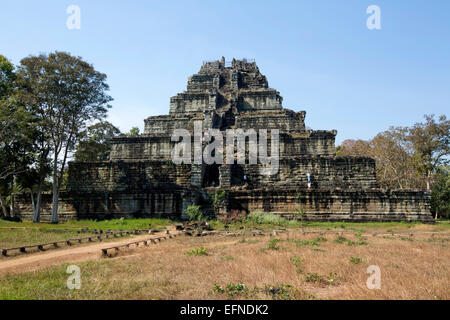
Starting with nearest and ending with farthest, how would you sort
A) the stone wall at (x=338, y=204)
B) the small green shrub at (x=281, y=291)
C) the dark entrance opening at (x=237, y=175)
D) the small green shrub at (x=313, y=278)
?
1. the small green shrub at (x=281, y=291)
2. the small green shrub at (x=313, y=278)
3. the stone wall at (x=338, y=204)
4. the dark entrance opening at (x=237, y=175)

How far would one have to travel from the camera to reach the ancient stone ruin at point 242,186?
19469mm

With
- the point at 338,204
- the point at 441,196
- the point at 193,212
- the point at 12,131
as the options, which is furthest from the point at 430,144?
the point at 12,131

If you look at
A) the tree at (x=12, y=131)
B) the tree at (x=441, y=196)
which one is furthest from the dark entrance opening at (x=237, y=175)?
the tree at (x=441, y=196)

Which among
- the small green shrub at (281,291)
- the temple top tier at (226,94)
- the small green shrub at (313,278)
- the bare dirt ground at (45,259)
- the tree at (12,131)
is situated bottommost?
the bare dirt ground at (45,259)

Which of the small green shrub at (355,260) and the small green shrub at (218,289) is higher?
the small green shrub at (218,289)

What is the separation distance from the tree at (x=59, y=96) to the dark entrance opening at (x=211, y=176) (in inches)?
368

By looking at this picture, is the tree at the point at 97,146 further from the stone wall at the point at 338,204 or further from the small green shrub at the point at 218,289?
the small green shrub at the point at 218,289

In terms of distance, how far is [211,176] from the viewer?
2394 centimetres

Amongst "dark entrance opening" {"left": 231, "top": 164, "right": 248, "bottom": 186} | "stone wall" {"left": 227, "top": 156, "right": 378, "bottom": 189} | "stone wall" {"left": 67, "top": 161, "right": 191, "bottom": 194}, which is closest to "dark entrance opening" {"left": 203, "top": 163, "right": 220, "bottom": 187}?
"dark entrance opening" {"left": 231, "top": 164, "right": 248, "bottom": 186}

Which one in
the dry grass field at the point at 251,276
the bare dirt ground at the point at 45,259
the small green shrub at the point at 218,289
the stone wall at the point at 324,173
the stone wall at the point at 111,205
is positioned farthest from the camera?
the stone wall at the point at 324,173

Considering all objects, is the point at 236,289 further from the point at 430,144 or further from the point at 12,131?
the point at 430,144

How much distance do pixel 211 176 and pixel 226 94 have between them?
13721 millimetres
